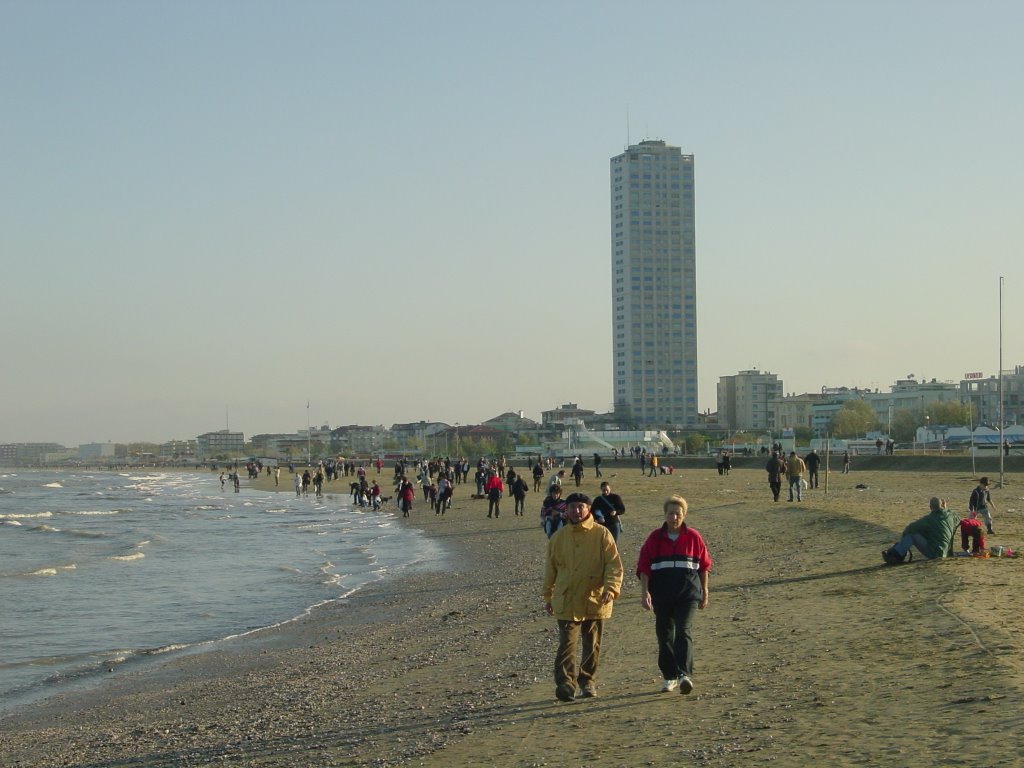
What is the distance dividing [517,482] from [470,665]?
990 inches

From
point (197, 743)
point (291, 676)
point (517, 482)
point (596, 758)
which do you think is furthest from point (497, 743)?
point (517, 482)

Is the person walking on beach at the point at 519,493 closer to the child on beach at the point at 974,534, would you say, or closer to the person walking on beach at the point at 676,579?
the child on beach at the point at 974,534

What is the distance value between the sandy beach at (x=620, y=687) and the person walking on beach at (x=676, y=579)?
1.45 feet

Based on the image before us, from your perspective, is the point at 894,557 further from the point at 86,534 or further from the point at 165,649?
the point at 86,534

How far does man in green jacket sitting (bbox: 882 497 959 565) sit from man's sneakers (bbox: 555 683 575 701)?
7756 millimetres

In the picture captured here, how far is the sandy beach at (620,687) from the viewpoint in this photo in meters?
7.23

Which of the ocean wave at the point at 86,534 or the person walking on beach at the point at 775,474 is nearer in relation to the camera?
the person walking on beach at the point at 775,474

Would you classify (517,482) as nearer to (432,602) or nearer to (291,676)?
(432,602)

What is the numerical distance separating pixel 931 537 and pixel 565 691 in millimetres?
7927

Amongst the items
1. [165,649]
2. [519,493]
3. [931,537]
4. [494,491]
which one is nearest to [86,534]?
[494,491]

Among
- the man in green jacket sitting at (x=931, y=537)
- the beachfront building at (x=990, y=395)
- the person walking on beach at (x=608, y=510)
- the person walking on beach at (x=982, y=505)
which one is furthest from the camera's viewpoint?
the beachfront building at (x=990, y=395)

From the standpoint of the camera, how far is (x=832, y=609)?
12.3m

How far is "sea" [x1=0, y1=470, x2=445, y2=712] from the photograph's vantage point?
15.7m

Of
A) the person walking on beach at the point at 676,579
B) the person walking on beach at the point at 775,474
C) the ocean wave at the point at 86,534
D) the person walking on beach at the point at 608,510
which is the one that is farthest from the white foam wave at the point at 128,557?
the person walking on beach at the point at 676,579
